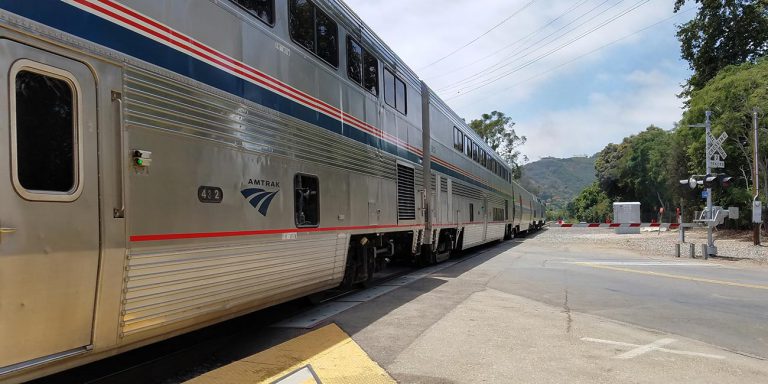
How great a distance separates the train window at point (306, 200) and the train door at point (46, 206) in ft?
8.34

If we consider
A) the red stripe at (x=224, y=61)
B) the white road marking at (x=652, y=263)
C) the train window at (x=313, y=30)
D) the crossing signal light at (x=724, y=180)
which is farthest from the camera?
the crossing signal light at (x=724, y=180)

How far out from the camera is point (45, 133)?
3.11 m

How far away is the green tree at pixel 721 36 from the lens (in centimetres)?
2805

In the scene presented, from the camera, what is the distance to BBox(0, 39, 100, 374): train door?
9.37 ft

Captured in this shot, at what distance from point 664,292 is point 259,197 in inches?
293

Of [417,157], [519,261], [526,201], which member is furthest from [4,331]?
[526,201]

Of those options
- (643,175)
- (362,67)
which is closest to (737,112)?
(362,67)

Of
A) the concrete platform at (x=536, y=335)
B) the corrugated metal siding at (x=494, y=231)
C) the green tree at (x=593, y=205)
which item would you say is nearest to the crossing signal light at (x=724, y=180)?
the concrete platform at (x=536, y=335)

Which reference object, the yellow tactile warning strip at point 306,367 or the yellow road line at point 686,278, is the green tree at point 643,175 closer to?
the yellow road line at point 686,278

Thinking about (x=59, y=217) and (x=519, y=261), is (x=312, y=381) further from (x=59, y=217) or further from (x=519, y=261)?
(x=519, y=261)

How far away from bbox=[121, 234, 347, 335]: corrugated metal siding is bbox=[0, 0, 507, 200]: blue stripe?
1.41 m

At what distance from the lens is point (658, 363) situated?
16.0ft

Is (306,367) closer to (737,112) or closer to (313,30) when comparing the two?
(313,30)

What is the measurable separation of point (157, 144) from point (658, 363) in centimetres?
481
